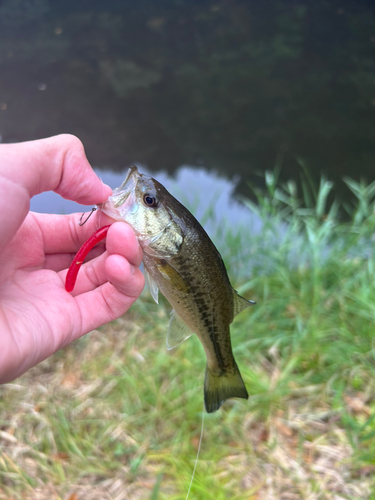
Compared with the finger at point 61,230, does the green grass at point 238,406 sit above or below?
below

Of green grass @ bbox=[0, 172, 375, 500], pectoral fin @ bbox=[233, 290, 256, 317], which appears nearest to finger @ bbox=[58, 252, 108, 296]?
pectoral fin @ bbox=[233, 290, 256, 317]

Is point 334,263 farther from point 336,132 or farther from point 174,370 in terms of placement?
point 336,132

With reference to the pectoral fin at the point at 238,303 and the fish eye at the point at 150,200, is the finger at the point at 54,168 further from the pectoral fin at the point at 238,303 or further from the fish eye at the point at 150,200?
the pectoral fin at the point at 238,303

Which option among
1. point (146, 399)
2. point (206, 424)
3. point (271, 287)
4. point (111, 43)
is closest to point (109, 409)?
point (146, 399)

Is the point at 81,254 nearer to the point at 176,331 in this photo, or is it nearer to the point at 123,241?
the point at 123,241

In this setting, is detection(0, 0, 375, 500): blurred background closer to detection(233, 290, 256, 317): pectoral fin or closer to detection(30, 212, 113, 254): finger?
detection(233, 290, 256, 317): pectoral fin

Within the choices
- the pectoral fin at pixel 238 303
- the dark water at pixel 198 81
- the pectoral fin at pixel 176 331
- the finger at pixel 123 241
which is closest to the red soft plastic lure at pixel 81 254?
the finger at pixel 123 241
